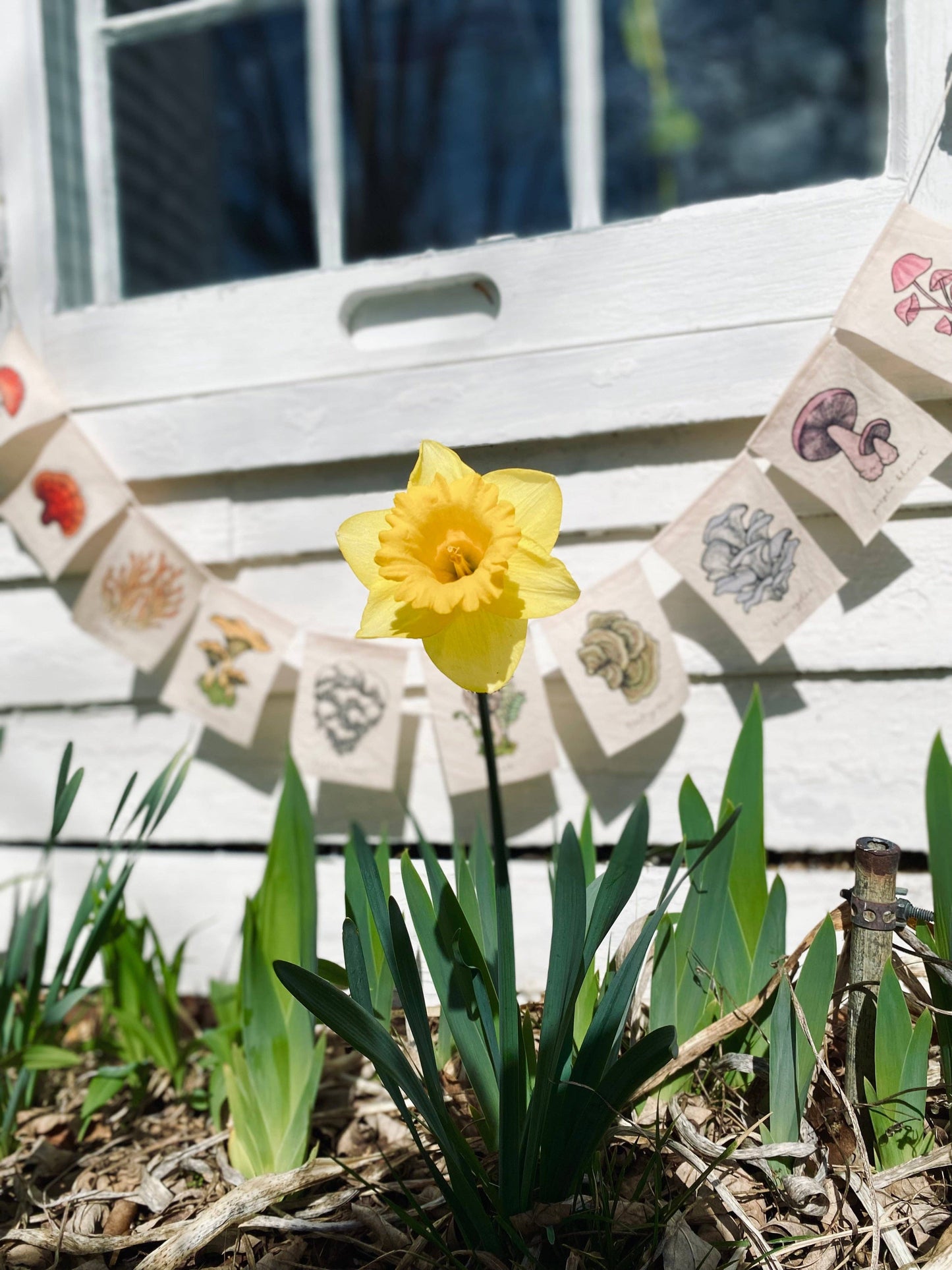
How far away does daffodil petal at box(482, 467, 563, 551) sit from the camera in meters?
0.72

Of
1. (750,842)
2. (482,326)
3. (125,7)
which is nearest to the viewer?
(750,842)

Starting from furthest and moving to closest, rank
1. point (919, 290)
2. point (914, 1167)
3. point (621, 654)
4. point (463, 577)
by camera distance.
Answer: point (621, 654), point (919, 290), point (914, 1167), point (463, 577)

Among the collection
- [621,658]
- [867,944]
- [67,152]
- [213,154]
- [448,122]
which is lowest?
[867,944]

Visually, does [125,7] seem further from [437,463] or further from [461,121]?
[461,121]

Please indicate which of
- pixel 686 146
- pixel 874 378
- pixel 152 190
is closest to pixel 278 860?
pixel 874 378

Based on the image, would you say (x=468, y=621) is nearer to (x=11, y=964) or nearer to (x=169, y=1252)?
(x=169, y=1252)

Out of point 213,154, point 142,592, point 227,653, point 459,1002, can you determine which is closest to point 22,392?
point 142,592

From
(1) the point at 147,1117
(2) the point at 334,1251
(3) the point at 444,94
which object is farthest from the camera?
(3) the point at 444,94

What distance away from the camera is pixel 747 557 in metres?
1.13

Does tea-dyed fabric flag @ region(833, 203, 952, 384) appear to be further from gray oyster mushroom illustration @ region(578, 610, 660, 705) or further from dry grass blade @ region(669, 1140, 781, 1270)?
dry grass blade @ region(669, 1140, 781, 1270)

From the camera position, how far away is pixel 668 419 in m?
1.21

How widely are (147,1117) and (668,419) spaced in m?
1.16

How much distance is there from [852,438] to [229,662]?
3.02ft

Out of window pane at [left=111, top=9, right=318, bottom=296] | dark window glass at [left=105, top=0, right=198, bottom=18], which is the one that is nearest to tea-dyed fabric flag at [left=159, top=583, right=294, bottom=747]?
dark window glass at [left=105, top=0, right=198, bottom=18]
